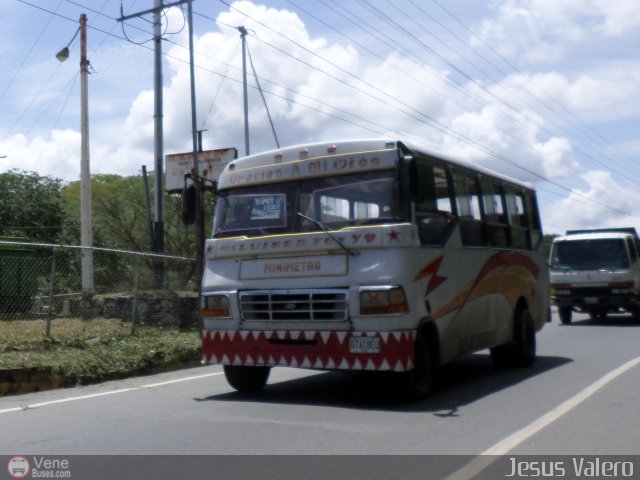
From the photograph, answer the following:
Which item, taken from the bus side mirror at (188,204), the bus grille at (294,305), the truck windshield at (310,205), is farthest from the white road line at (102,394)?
the truck windshield at (310,205)

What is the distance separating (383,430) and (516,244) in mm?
5994

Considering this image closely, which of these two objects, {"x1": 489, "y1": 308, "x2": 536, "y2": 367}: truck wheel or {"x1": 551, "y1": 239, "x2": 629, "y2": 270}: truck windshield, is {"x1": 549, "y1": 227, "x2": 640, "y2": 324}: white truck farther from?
{"x1": 489, "y1": 308, "x2": 536, "y2": 367}: truck wheel

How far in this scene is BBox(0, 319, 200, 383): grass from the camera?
1126 cm

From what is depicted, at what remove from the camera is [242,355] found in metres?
9.32

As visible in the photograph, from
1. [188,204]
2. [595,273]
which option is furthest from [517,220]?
[595,273]

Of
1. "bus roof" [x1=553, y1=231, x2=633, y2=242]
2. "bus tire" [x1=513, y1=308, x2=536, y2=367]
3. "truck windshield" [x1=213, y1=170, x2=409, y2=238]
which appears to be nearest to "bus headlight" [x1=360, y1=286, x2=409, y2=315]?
"truck windshield" [x1=213, y1=170, x2=409, y2=238]

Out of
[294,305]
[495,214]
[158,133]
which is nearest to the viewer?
[294,305]

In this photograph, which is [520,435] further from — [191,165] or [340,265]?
[191,165]

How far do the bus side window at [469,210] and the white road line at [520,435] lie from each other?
7.63 feet

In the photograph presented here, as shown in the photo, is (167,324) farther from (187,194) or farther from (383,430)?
(383,430)

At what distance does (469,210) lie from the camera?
10695 mm

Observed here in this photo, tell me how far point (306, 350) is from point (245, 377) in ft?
4.25
